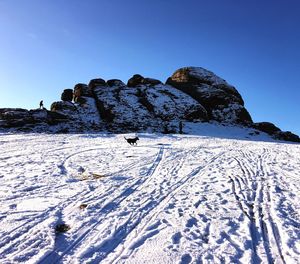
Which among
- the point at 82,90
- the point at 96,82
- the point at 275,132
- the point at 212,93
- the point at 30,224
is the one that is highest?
the point at 212,93

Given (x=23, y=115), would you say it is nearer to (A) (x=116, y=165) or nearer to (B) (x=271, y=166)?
(A) (x=116, y=165)

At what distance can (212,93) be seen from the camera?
204ft

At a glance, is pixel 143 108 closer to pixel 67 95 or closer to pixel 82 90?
pixel 82 90

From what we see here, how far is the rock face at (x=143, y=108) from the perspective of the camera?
43438 millimetres

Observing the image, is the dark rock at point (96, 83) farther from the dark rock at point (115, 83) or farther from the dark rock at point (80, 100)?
the dark rock at point (80, 100)

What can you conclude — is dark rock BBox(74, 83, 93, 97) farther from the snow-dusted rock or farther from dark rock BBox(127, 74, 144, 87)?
dark rock BBox(127, 74, 144, 87)

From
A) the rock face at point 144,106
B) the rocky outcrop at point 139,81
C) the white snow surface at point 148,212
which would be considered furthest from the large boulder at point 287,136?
the white snow surface at point 148,212

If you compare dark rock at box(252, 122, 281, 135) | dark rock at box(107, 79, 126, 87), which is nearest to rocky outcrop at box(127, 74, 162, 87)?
dark rock at box(107, 79, 126, 87)

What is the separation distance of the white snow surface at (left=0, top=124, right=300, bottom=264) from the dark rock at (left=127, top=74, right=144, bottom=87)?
52.5 metres

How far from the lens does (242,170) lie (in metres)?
15.4

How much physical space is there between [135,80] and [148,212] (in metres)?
61.2

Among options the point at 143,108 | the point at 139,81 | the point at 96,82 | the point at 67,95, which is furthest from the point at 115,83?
the point at 143,108

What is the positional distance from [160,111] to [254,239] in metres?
47.3

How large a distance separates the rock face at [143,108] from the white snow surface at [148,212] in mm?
27888
